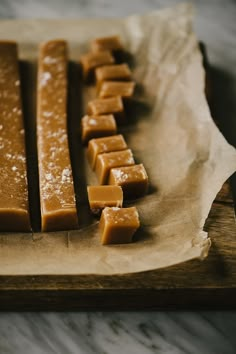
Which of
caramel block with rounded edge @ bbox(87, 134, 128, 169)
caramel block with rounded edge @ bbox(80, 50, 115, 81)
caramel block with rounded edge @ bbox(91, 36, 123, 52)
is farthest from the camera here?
caramel block with rounded edge @ bbox(91, 36, 123, 52)

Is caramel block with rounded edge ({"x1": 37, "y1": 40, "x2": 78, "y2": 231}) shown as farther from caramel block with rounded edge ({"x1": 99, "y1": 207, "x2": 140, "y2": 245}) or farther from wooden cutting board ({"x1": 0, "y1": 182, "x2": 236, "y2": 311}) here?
wooden cutting board ({"x1": 0, "y1": 182, "x2": 236, "y2": 311})

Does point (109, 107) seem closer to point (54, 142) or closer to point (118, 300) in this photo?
point (54, 142)

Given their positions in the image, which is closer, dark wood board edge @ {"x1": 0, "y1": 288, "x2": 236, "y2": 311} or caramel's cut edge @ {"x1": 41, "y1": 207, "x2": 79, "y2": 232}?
dark wood board edge @ {"x1": 0, "y1": 288, "x2": 236, "y2": 311}

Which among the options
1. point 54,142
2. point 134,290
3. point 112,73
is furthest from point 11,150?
point 134,290

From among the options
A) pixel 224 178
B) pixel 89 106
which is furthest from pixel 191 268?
pixel 89 106

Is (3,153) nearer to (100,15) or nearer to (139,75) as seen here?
(139,75)

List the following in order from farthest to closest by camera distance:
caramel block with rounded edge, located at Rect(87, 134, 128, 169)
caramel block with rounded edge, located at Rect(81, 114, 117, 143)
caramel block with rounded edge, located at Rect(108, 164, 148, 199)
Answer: caramel block with rounded edge, located at Rect(81, 114, 117, 143), caramel block with rounded edge, located at Rect(87, 134, 128, 169), caramel block with rounded edge, located at Rect(108, 164, 148, 199)

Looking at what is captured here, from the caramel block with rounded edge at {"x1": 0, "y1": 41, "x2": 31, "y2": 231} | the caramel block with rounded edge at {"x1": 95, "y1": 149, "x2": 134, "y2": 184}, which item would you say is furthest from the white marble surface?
the caramel block with rounded edge at {"x1": 95, "y1": 149, "x2": 134, "y2": 184}
